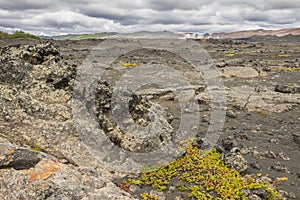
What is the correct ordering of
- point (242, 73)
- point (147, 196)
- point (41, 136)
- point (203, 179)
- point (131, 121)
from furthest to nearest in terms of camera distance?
point (242, 73) < point (131, 121) < point (203, 179) < point (41, 136) < point (147, 196)

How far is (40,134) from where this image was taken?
356 inches

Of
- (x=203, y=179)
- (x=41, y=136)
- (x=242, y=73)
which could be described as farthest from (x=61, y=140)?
(x=242, y=73)

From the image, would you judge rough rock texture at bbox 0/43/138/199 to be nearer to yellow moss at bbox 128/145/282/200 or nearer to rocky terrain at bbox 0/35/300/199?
rocky terrain at bbox 0/35/300/199

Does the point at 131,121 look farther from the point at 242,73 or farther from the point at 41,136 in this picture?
the point at 242,73

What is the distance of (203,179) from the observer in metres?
9.25

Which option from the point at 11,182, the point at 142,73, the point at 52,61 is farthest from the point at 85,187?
the point at 142,73

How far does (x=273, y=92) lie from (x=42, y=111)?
1961 centimetres

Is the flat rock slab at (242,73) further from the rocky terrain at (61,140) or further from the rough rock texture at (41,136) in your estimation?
the rough rock texture at (41,136)

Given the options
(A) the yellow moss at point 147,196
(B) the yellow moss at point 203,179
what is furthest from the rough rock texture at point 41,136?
(B) the yellow moss at point 203,179

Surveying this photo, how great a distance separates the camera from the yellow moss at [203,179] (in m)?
8.58

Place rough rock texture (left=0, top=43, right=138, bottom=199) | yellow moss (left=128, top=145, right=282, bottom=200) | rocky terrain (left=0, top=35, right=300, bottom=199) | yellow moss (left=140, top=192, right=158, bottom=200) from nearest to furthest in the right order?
rough rock texture (left=0, top=43, right=138, bottom=199) → rocky terrain (left=0, top=35, right=300, bottom=199) → yellow moss (left=140, top=192, right=158, bottom=200) → yellow moss (left=128, top=145, right=282, bottom=200)

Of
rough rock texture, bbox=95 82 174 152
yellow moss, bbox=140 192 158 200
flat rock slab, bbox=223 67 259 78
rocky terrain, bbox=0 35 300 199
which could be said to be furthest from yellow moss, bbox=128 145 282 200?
flat rock slab, bbox=223 67 259 78

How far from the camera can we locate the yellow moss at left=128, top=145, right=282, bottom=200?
858 cm

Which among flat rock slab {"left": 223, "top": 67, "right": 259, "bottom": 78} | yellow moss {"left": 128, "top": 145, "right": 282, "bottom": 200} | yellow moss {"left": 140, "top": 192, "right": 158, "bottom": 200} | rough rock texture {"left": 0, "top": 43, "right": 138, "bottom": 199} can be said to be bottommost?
yellow moss {"left": 140, "top": 192, "right": 158, "bottom": 200}
